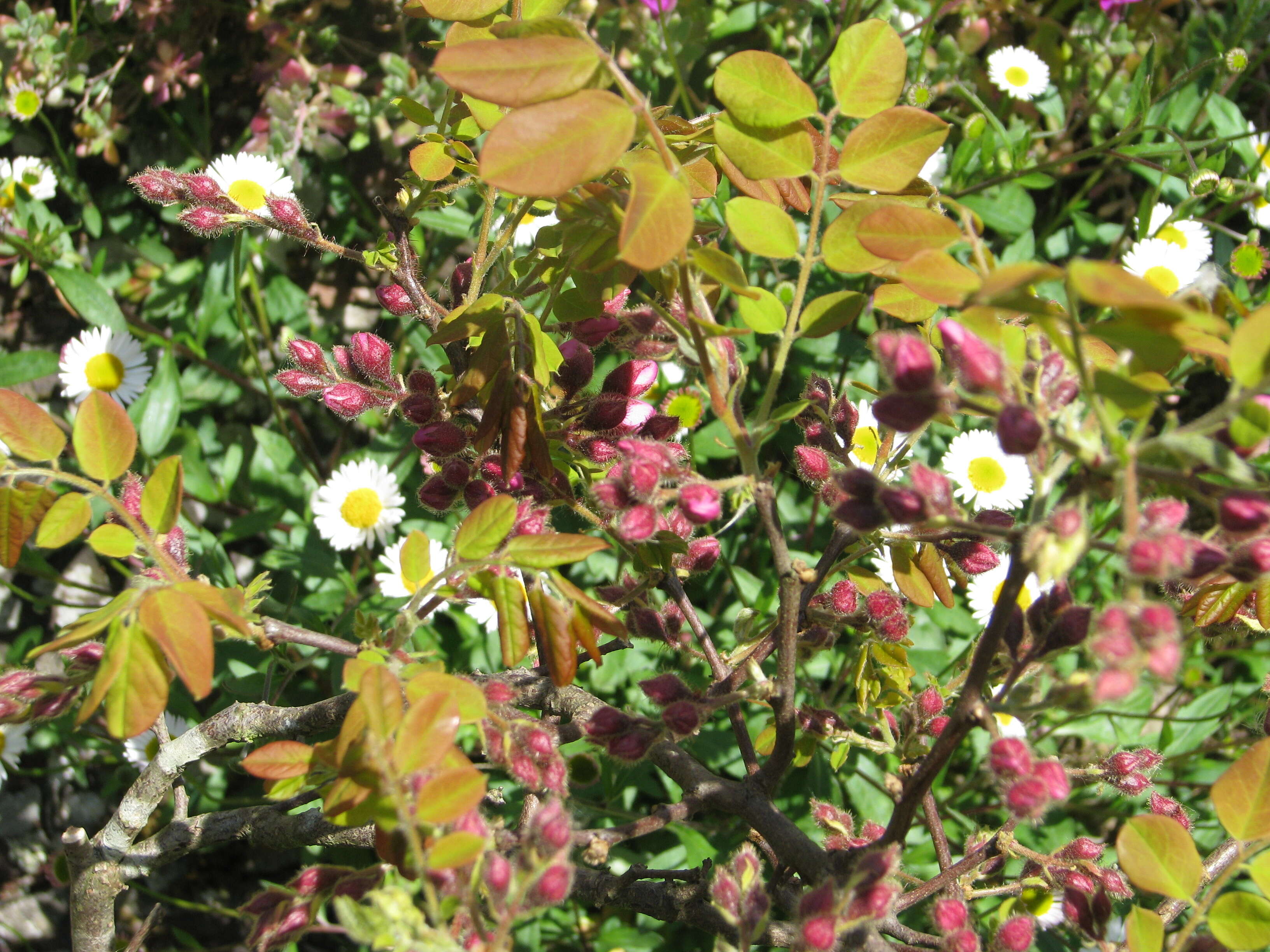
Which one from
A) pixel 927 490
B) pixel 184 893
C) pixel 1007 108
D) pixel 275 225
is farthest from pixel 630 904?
pixel 1007 108

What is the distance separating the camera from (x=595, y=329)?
1354mm

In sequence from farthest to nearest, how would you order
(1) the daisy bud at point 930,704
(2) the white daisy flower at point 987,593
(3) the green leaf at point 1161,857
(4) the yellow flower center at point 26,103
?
(4) the yellow flower center at point 26,103
(2) the white daisy flower at point 987,593
(1) the daisy bud at point 930,704
(3) the green leaf at point 1161,857

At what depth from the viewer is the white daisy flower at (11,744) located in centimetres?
231

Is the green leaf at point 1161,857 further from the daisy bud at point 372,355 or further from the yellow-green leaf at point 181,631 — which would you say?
the daisy bud at point 372,355

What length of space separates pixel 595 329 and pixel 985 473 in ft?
4.42

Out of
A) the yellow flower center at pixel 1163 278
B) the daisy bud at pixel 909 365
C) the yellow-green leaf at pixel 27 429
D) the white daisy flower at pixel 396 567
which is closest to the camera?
the daisy bud at pixel 909 365

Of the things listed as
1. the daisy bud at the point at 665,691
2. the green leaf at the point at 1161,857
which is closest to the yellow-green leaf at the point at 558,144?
the daisy bud at the point at 665,691

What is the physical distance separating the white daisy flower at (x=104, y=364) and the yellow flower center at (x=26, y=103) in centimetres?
68

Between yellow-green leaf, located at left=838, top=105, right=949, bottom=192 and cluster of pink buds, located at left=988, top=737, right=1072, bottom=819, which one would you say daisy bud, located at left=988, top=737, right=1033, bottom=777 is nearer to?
cluster of pink buds, located at left=988, top=737, right=1072, bottom=819

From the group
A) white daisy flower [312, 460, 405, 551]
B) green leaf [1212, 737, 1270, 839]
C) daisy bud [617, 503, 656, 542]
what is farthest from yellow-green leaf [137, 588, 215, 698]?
white daisy flower [312, 460, 405, 551]

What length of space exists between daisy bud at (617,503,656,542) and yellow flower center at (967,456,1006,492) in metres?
1.56

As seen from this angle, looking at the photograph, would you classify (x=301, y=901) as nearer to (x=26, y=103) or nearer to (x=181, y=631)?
(x=181, y=631)

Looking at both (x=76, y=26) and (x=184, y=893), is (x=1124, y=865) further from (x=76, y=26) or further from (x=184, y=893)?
(x=76, y=26)

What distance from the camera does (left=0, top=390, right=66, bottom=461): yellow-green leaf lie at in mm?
1059
